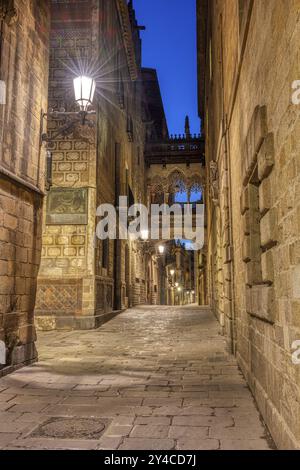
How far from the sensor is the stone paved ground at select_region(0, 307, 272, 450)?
334 centimetres

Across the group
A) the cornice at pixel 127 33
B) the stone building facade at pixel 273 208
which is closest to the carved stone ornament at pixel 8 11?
the stone building facade at pixel 273 208

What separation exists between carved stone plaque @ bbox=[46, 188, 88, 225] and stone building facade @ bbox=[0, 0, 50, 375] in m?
5.01

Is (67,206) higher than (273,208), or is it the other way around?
(67,206)

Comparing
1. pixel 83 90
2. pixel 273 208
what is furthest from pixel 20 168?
pixel 273 208

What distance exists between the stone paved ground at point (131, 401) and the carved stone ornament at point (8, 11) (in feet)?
17.7

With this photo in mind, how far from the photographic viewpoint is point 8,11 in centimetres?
600

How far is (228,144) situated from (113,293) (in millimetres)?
10268

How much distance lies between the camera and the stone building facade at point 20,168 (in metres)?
6.04

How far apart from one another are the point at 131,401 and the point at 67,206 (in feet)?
29.4

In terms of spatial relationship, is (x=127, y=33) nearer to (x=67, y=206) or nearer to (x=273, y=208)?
(x=67, y=206)

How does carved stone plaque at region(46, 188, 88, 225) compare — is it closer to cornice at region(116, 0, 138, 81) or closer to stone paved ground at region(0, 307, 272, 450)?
stone paved ground at region(0, 307, 272, 450)

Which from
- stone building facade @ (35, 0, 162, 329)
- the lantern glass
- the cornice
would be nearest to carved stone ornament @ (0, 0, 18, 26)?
the lantern glass

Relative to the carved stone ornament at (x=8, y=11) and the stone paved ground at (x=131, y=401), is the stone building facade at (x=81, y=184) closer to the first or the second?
the stone paved ground at (x=131, y=401)
